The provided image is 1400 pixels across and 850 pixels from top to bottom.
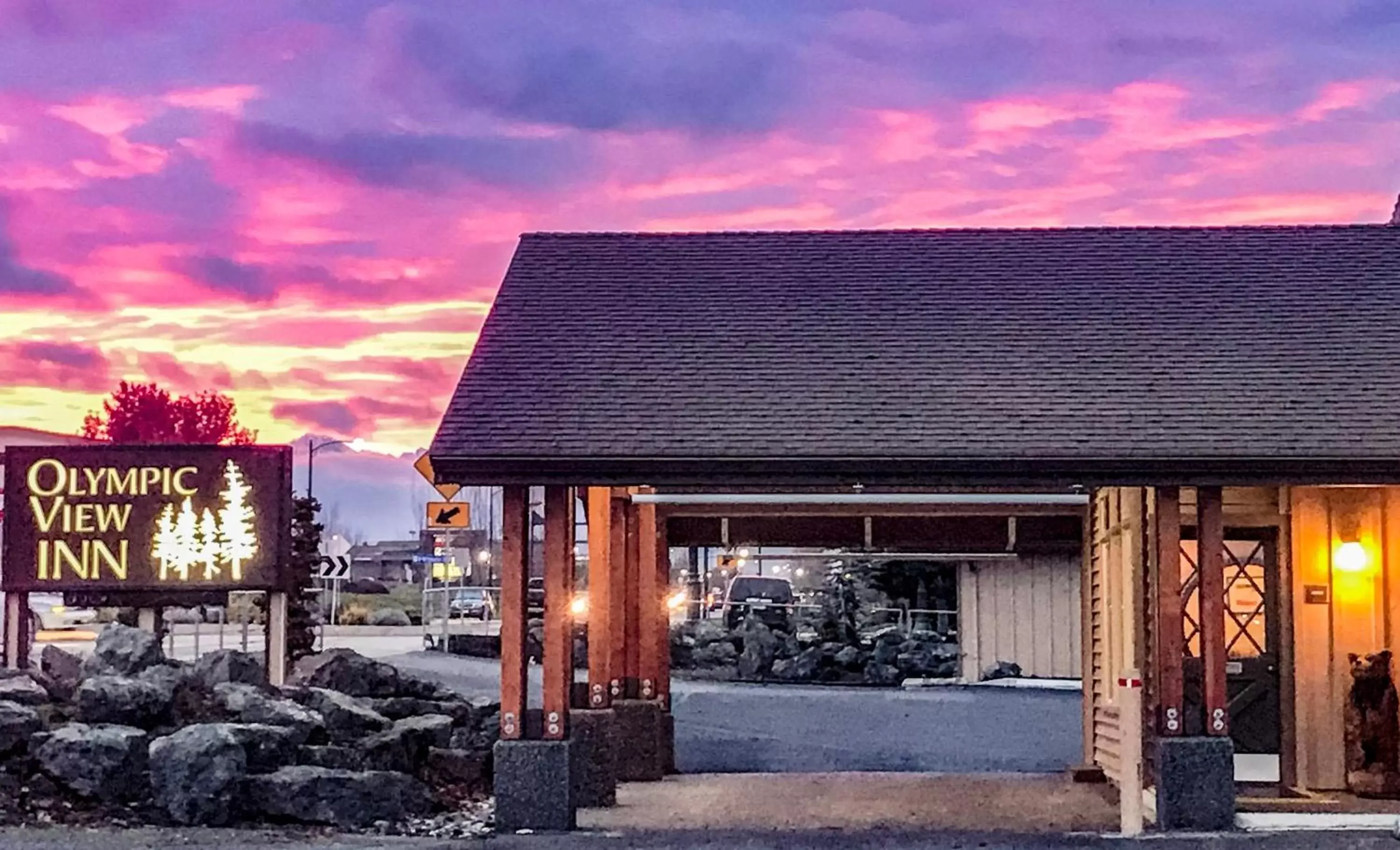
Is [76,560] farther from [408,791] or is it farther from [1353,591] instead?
[1353,591]

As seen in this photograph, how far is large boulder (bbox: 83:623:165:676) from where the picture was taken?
17.2 m

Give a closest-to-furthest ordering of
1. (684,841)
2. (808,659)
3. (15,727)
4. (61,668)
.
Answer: (684,841) → (15,727) → (61,668) → (808,659)

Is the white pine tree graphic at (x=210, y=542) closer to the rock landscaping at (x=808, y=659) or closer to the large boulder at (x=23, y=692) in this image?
the large boulder at (x=23, y=692)

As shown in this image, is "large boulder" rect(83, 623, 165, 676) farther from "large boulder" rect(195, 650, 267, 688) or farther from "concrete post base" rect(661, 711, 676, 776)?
"concrete post base" rect(661, 711, 676, 776)

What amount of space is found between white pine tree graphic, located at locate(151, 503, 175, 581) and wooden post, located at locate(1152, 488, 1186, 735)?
9.82m

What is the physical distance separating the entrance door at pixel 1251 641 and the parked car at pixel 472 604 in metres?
35.1

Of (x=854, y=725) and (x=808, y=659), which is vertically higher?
(x=808, y=659)

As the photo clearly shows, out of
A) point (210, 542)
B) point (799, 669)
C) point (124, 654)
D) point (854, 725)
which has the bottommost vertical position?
point (854, 725)

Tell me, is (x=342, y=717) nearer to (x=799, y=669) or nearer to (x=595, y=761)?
(x=595, y=761)

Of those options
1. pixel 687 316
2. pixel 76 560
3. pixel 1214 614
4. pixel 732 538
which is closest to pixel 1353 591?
pixel 1214 614

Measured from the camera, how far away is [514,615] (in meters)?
13.9

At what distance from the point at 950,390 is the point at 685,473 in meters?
2.33

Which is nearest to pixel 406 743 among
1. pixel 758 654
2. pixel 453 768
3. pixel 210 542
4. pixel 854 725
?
pixel 453 768

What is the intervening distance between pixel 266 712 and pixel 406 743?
52.2 inches
